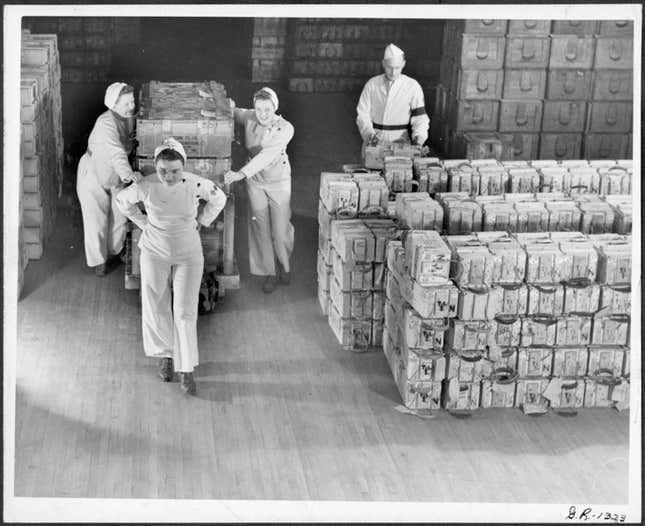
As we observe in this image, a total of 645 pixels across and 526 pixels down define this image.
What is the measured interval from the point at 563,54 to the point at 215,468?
822cm

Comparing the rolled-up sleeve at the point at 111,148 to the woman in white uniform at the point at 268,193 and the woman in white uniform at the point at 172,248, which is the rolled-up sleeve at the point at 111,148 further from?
the woman in white uniform at the point at 268,193

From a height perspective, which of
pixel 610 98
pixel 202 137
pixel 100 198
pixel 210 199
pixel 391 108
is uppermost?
pixel 610 98

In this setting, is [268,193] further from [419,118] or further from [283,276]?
[419,118]

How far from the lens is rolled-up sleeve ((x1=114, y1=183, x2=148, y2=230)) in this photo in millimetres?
13430

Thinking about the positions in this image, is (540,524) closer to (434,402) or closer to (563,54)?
(434,402)

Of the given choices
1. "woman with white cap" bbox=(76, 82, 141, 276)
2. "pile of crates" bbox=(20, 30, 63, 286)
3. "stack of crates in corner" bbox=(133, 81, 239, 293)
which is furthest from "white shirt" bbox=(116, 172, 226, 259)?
"pile of crates" bbox=(20, 30, 63, 286)

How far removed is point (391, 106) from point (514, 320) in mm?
4736

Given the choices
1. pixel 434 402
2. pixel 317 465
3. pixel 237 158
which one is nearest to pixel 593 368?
pixel 434 402

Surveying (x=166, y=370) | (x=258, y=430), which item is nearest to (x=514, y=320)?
(x=258, y=430)

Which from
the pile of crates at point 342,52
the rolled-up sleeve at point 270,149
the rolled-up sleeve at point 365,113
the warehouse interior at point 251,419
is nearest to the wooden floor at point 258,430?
the warehouse interior at point 251,419

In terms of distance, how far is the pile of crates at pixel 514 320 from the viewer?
13.4 m

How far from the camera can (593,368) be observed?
13.8 meters

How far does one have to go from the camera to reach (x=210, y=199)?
1352 centimetres

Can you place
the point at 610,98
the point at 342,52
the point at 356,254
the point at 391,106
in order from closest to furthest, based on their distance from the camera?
the point at 356,254 → the point at 391,106 → the point at 610,98 → the point at 342,52
